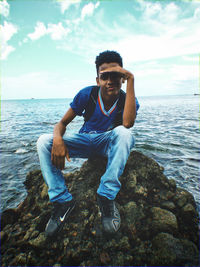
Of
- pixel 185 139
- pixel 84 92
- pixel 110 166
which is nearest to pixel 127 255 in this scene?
pixel 110 166

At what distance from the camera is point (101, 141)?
2.75 m

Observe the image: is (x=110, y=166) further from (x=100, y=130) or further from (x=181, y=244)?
(x=181, y=244)

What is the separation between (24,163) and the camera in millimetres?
5383

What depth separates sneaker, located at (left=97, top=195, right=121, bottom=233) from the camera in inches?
80.1

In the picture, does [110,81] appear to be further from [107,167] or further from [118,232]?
[118,232]

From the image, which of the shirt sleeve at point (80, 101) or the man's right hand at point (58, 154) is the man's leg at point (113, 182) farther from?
the shirt sleeve at point (80, 101)

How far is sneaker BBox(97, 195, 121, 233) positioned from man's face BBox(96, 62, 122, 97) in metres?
1.93

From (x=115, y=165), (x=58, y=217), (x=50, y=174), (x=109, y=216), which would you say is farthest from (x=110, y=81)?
(x=58, y=217)

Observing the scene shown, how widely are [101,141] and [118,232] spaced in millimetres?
1458

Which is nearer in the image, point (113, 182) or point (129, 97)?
point (113, 182)

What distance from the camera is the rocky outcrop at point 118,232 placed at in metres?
1.74

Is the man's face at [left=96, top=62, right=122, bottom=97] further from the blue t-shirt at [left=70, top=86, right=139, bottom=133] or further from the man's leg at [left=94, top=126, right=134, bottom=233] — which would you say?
the man's leg at [left=94, top=126, right=134, bottom=233]

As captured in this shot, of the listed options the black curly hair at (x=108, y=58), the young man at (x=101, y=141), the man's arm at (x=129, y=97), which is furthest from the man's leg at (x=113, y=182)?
the black curly hair at (x=108, y=58)

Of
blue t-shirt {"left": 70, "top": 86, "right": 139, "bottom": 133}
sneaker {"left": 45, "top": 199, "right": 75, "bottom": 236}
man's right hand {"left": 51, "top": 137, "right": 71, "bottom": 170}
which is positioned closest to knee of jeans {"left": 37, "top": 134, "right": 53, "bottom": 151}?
man's right hand {"left": 51, "top": 137, "right": 71, "bottom": 170}
